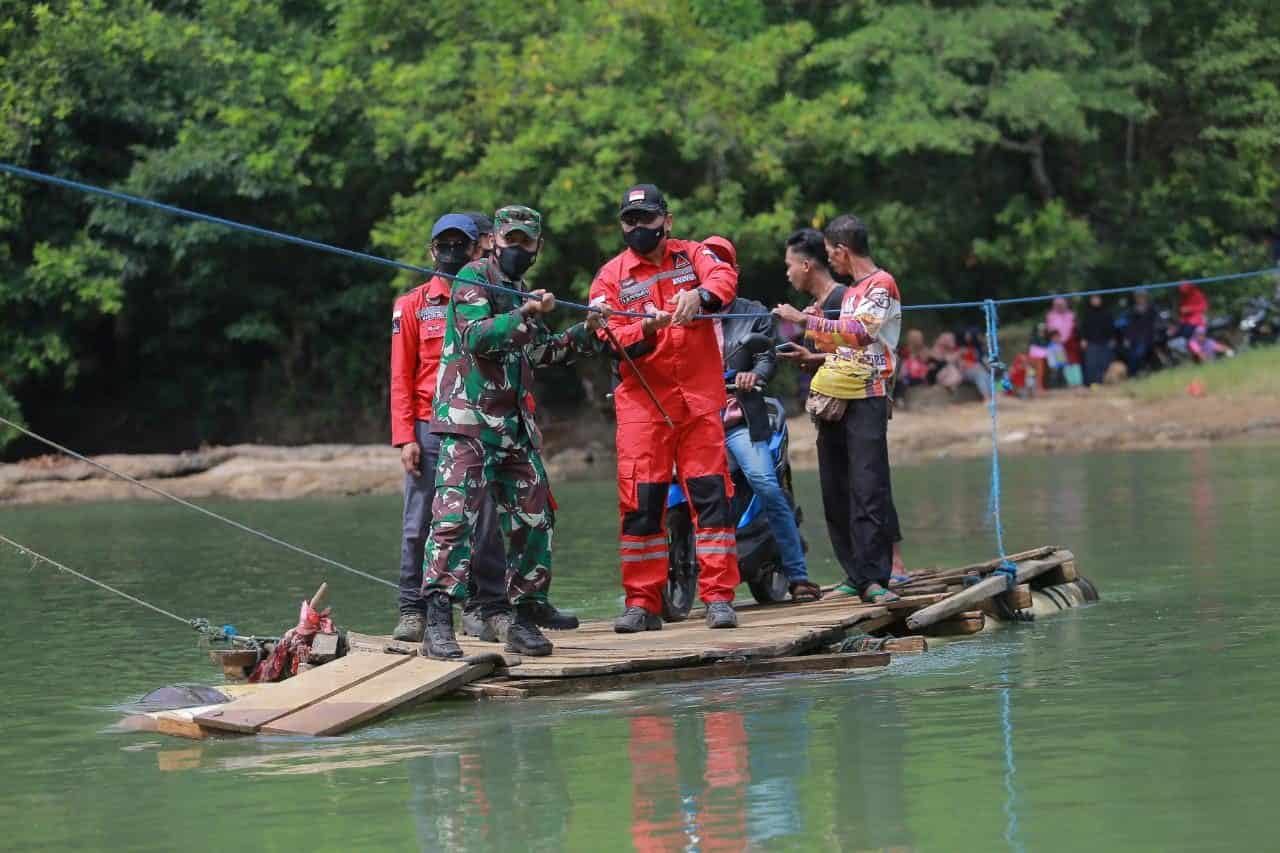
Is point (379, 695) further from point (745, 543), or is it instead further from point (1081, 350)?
point (1081, 350)

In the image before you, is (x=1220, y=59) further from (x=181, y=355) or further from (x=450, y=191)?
(x=181, y=355)

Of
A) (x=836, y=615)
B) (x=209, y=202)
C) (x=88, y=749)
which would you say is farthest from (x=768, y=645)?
(x=209, y=202)

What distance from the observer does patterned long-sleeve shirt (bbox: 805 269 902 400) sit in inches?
415

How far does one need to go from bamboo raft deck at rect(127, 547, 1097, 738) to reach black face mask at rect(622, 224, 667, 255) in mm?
1866

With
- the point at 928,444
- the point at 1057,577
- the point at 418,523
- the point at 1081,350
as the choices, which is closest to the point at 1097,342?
the point at 1081,350

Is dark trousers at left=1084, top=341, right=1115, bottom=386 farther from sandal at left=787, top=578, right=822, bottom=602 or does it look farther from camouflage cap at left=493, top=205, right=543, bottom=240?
camouflage cap at left=493, top=205, right=543, bottom=240

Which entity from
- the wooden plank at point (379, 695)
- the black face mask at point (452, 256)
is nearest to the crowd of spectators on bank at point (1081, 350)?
the black face mask at point (452, 256)

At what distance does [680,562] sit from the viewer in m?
11.0

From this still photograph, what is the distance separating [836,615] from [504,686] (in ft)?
6.48

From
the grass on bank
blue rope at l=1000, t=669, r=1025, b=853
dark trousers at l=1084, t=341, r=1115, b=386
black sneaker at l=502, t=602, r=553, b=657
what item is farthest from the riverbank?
blue rope at l=1000, t=669, r=1025, b=853

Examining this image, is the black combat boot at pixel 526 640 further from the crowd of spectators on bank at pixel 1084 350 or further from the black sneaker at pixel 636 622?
the crowd of spectators on bank at pixel 1084 350

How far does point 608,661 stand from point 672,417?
4.77ft

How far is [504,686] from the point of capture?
347 inches

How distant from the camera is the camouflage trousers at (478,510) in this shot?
359 inches
